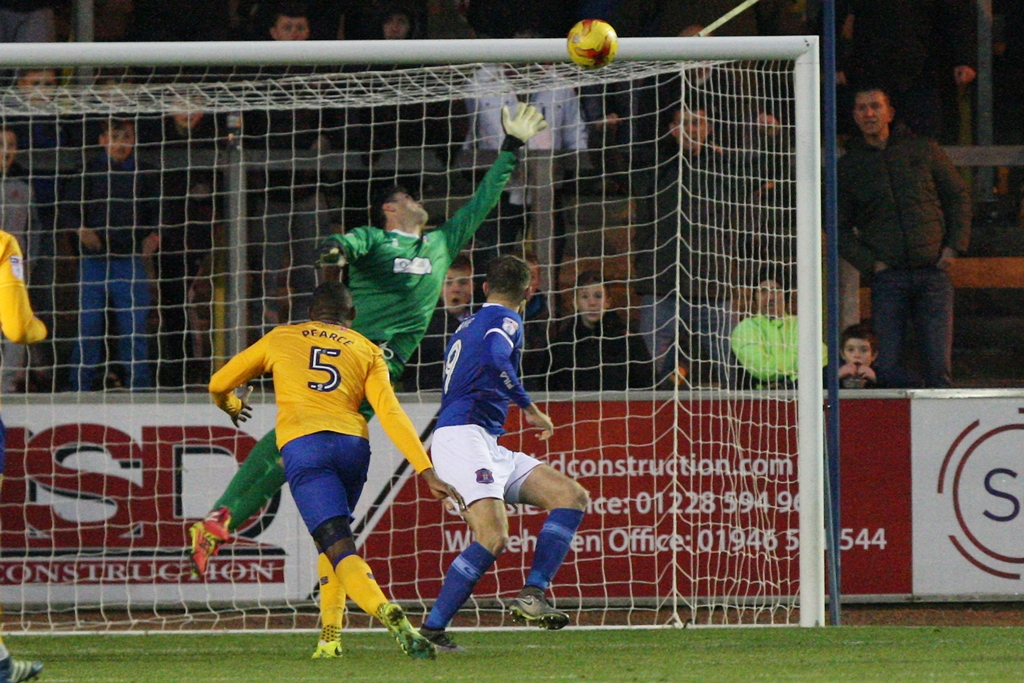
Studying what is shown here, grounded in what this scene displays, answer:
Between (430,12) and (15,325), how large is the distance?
562 cm

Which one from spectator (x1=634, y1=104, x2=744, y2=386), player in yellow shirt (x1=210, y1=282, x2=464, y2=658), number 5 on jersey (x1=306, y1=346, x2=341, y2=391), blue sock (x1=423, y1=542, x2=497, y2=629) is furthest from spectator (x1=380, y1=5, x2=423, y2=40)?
blue sock (x1=423, y1=542, x2=497, y2=629)

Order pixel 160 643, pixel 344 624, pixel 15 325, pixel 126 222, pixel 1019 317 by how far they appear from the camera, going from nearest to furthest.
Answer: pixel 15 325 < pixel 160 643 < pixel 344 624 < pixel 126 222 < pixel 1019 317

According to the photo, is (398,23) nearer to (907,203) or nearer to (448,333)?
(448,333)

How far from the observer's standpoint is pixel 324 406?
20.1ft

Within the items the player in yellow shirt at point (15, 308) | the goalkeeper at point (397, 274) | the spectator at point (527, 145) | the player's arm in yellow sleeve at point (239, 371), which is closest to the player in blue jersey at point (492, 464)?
the player's arm in yellow sleeve at point (239, 371)

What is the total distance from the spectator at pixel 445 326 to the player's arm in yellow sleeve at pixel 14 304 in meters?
3.59

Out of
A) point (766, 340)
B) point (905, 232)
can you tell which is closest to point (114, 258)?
point (766, 340)

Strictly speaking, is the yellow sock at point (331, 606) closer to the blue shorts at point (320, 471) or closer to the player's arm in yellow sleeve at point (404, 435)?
the blue shorts at point (320, 471)

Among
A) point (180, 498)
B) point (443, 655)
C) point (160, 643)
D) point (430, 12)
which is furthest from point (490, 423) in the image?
point (430, 12)

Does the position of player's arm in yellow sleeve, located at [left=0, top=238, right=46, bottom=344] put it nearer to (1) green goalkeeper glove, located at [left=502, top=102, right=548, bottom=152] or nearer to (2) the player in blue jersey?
(2) the player in blue jersey

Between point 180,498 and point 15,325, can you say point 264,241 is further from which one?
point 15,325

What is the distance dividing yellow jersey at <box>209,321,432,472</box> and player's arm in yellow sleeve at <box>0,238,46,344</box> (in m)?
1.12

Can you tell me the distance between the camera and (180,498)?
8.06 metres

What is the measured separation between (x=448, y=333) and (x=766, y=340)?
6.29 feet
